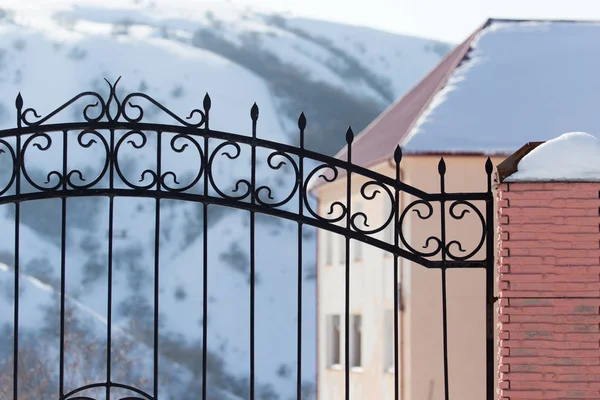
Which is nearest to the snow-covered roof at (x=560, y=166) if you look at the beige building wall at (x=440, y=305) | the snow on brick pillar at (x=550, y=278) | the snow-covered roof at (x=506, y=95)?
the snow on brick pillar at (x=550, y=278)

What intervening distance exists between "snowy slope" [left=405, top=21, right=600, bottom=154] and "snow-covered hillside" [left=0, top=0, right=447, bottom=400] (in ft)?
72.8

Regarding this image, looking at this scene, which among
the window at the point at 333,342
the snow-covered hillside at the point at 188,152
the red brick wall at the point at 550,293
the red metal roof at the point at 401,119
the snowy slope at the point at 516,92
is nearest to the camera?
the red brick wall at the point at 550,293

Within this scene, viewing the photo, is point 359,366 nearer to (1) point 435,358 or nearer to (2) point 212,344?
(1) point 435,358

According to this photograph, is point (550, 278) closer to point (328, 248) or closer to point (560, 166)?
point (560, 166)

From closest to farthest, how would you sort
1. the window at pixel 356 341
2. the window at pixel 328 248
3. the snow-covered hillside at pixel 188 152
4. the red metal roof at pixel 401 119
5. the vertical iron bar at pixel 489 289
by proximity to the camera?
1. the vertical iron bar at pixel 489 289
2. the red metal roof at pixel 401 119
3. the window at pixel 356 341
4. the window at pixel 328 248
5. the snow-covered hillside at pixel 188 152

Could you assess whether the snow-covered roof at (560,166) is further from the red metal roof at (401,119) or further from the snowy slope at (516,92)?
the red metal roof at (401,119)

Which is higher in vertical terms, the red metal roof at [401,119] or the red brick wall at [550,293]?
the red metal roof at [401,119]

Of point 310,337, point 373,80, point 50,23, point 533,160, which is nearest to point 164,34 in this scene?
point 50,23

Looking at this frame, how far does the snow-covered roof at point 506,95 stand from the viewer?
2002 cm

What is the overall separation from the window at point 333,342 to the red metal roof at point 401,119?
134 inches

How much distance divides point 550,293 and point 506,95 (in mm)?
14937

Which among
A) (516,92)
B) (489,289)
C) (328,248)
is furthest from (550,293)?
(328,248)

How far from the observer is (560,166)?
675cm

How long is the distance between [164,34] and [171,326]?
41.7m
